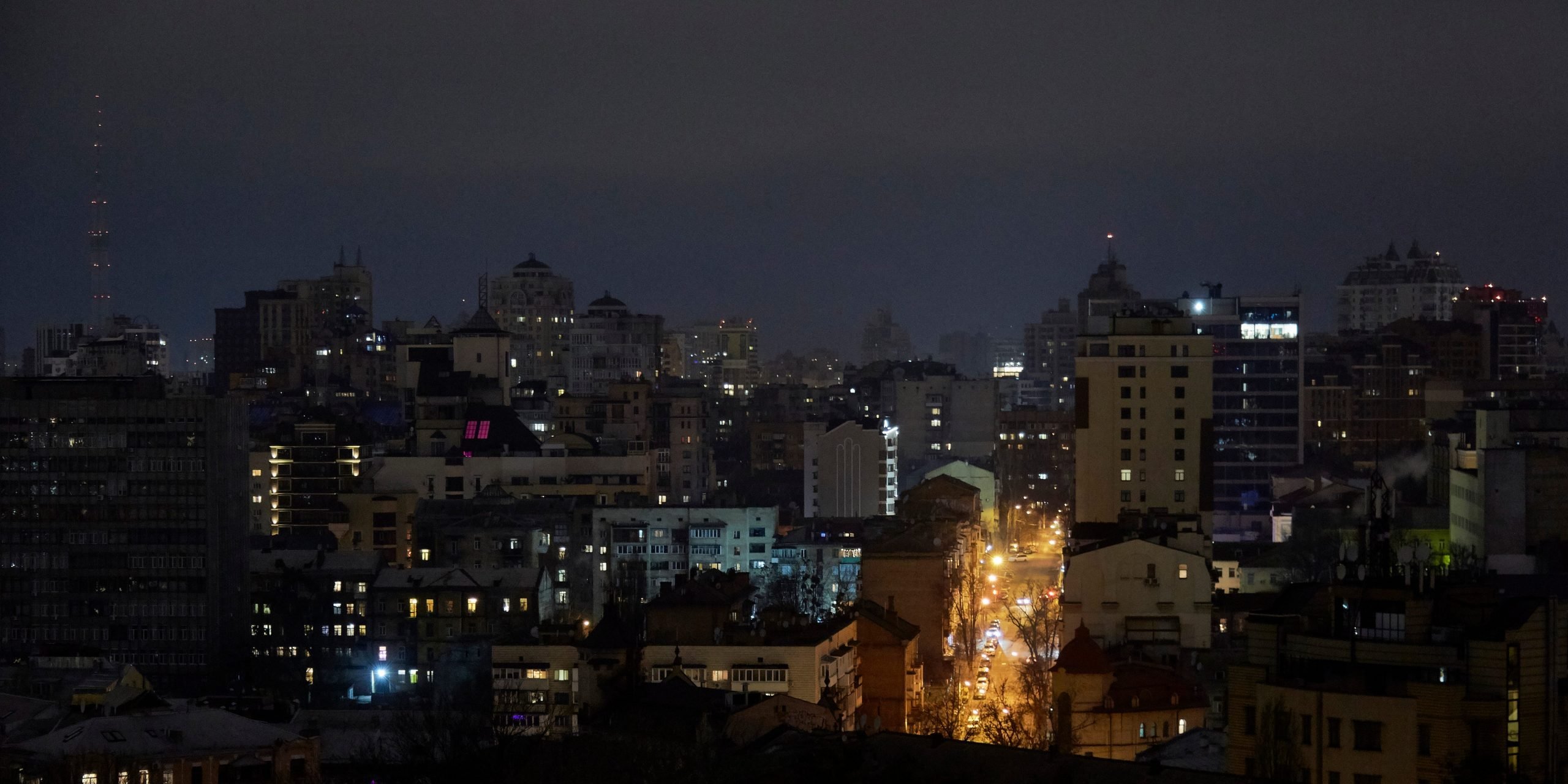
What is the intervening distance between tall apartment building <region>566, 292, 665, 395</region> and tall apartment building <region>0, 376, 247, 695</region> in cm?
7987

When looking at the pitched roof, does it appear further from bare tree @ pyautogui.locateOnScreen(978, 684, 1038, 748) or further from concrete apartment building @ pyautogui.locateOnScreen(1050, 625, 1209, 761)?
concrete apartment building @ pyautogui.locateOnScreen(1050, 625, 1209, 761)

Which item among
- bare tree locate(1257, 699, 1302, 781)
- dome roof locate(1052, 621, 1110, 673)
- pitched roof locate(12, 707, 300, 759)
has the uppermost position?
bare tree locate(1257, 699, 1302, 781)

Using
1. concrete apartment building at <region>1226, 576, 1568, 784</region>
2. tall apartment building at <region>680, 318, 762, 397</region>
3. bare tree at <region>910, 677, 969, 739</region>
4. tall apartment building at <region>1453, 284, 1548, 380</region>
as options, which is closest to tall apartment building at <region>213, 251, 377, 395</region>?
tall apartment building at <region>680, 318, 762, 397</region>

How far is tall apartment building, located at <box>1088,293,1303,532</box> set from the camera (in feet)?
276

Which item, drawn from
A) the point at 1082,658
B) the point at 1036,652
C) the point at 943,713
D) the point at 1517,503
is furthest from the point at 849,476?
the point at 1082,658

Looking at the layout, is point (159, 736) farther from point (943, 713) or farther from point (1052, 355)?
point (1052, 355)

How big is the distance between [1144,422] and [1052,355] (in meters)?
122

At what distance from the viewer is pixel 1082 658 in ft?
131

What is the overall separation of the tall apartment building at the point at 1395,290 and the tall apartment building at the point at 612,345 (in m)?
47.0

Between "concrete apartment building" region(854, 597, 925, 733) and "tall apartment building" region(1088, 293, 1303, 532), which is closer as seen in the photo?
"concrete apartment building" region(854, 597, 925, 733)

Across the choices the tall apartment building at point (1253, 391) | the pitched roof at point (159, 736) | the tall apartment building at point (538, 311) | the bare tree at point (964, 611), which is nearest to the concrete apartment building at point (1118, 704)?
the pitched roof at point (159, 736)

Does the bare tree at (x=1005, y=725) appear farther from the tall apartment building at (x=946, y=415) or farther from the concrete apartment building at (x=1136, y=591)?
the tall apartment building at (x=946, y=415)

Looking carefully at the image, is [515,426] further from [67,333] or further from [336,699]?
[67,333]

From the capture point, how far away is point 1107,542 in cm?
4884
